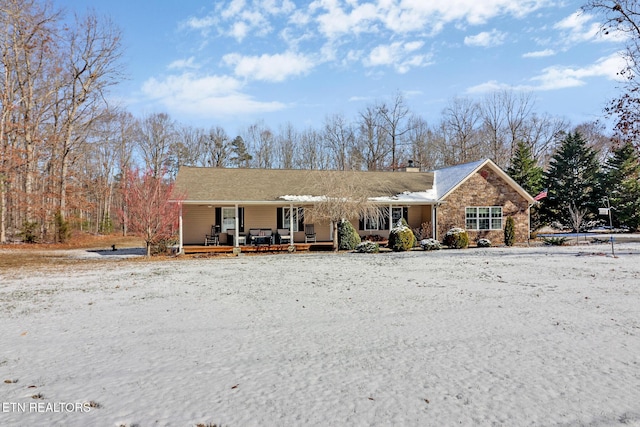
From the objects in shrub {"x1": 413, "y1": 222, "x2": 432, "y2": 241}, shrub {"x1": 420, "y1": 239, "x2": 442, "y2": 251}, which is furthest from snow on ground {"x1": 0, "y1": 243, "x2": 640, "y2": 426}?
shrub {"x1": 413, "y1": 222, "x2": 432, "y2": 241}

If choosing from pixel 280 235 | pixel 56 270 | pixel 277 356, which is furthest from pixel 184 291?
pixel 280 235

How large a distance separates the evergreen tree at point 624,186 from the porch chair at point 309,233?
2413 cm

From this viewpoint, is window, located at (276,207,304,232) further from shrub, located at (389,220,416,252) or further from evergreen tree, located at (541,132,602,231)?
evergreen tree, located at (541,132,602,231)

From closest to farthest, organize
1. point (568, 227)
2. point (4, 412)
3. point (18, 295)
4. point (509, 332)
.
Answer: point (4, 412) < point (509, 332) < point (18, 295) < point (568, 227)

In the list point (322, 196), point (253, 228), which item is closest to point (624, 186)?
point (322, 196)

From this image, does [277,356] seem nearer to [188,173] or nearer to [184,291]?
[184,291]

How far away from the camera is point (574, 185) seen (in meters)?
31.4

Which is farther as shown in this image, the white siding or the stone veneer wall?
the stone veneer wall

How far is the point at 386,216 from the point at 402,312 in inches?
592

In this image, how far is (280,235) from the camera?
64.8 feet

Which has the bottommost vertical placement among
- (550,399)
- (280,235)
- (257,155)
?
(550,399)

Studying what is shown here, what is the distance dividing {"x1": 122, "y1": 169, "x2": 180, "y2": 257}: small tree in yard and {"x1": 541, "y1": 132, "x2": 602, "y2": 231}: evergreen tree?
29.0 m

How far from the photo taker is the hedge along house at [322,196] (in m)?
19.4

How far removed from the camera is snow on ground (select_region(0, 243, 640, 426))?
341 cm
